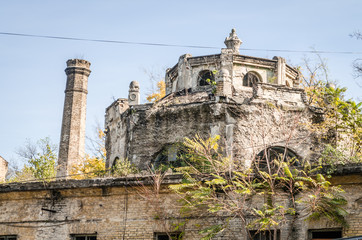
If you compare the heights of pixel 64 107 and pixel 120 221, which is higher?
pixel 64 107

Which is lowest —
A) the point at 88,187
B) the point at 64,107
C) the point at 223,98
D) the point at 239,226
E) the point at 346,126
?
the point at 239,226

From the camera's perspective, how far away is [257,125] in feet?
62.6

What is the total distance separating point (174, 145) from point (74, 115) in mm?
14632

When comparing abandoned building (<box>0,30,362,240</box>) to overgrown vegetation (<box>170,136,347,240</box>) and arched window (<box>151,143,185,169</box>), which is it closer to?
arched window (<box>151,143,185,169</box>)

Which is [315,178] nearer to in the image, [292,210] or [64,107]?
[292,210]

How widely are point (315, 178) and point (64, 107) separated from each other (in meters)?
23.3

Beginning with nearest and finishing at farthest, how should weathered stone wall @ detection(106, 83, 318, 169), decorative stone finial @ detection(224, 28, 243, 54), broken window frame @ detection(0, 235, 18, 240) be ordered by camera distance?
broken window frame @ detection(0, 235, 18, 240) → weathered stone wall @ detection(106, 83, 318, 169) → decorative stone finial @ detection(224, 28, 243, 54)

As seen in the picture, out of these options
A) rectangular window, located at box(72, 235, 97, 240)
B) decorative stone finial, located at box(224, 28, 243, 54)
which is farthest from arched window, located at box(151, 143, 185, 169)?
decorative stone finial, located at box(224, 28, 243, 54)

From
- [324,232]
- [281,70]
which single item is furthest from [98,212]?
[281,70]

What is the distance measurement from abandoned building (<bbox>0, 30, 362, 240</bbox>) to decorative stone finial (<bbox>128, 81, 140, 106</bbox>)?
5cm

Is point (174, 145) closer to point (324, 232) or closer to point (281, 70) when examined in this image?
point (281, 70)

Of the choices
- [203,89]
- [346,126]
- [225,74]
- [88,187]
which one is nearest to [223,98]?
[225,74]

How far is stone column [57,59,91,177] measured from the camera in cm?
3172

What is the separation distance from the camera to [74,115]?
108 ft
